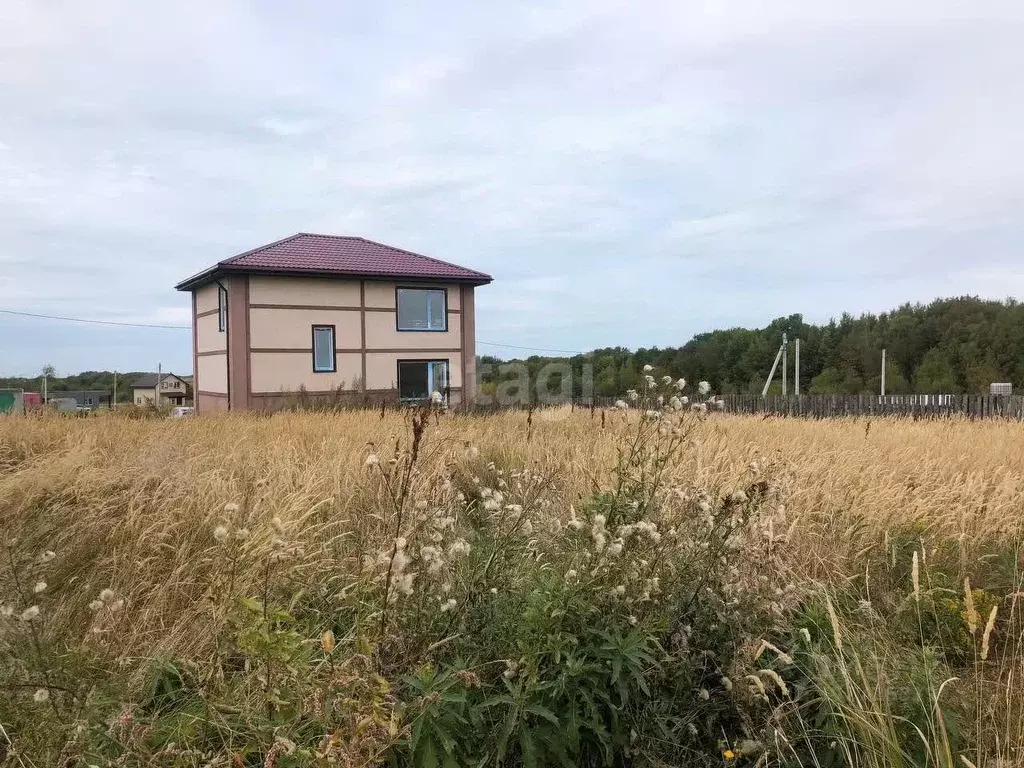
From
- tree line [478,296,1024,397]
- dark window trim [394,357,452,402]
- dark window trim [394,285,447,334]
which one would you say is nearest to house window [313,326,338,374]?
dark window trim [394,357,452,402]

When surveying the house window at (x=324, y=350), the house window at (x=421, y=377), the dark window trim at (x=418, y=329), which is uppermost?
the dark window trim at (x=418, y=329)

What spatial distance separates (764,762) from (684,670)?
0.34 m

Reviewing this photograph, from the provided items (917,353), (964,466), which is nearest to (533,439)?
(964,466)

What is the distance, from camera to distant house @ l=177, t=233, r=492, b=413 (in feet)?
50.6

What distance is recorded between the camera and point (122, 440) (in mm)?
5398

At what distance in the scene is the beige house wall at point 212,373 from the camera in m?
16.1

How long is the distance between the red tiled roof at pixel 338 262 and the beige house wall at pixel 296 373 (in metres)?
2.07

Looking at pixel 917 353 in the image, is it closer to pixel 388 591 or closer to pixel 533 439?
pixel 533 439

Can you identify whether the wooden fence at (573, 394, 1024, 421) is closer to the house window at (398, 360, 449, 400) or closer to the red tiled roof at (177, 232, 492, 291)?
the house window at (398, 360, 449, 400)

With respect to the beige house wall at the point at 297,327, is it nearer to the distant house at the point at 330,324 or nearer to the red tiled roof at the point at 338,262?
the distant house at the point at 330,324

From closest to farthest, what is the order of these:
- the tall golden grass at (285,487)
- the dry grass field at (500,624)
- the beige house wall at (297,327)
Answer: the dry grass field at (500,624)
the tall golden grass at (285,487)
the beige house wall at (297,327)

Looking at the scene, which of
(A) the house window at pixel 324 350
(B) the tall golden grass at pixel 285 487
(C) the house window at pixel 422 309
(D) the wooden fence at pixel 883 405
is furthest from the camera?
(C) the house window at pixel 422 309

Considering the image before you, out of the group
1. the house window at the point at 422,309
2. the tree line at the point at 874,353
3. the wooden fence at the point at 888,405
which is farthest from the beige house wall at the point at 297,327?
the tree line at the point at 874,353

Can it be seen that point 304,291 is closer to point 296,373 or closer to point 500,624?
point 296,373
